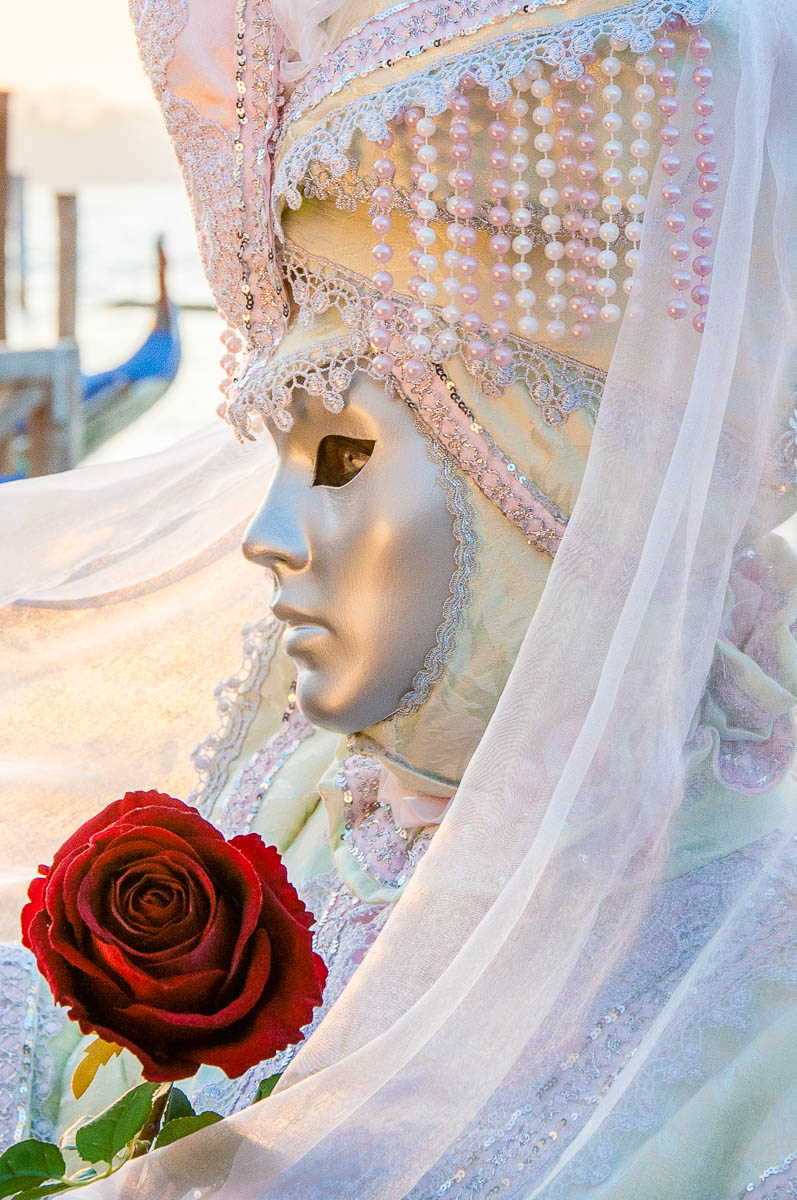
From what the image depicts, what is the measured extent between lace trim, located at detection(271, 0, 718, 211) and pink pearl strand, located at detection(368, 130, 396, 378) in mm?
25

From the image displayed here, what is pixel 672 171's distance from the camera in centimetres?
104

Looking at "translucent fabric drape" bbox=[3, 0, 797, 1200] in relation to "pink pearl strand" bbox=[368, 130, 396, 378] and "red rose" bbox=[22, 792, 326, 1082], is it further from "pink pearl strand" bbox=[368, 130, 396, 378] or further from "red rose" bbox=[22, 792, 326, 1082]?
"pink pearl strand" bbox=[368, 130, 396, 378]

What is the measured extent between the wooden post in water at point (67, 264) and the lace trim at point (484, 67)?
5442mm

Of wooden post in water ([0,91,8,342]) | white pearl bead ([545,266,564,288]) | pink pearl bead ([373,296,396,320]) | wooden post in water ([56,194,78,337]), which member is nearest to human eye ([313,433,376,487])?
pink pearl bead ([373,296,396,320])

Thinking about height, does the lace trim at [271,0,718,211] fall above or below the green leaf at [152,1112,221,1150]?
above

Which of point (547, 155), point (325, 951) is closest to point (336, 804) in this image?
point (325, 951)

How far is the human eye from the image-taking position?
1.25 meters

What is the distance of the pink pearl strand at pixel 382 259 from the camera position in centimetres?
112

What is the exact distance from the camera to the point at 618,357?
105 cm

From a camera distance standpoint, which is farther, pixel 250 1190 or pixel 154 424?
pixel 154 424

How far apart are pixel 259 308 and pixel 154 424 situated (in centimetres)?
690

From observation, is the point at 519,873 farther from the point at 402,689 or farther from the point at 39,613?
the point at 39,613

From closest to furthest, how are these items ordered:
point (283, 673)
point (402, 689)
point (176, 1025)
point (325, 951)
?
point (176, 1025)
point (402, 689)
point (325, 951)
point (283, 673)

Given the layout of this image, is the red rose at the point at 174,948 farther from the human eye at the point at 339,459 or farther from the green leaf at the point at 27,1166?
the human eye at the point at 339,459
